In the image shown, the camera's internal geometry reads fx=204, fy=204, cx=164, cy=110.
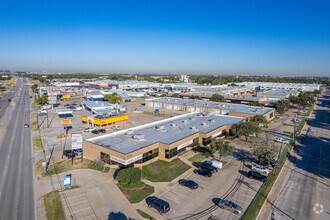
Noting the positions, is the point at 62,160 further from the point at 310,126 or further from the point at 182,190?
the point at 310,126

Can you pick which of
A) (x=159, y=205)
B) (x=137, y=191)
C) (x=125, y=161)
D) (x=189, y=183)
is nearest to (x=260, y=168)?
(x=189, y=183)

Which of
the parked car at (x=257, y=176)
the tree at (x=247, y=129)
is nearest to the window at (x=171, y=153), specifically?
the parked car at (x=257, y=176)

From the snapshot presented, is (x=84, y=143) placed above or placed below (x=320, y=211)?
above

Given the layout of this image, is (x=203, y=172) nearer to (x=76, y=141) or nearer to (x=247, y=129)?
(x=247, y=129)

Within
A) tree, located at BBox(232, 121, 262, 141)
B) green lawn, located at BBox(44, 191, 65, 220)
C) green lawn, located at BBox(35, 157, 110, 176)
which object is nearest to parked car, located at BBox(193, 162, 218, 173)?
green lawn, located at BBox(35, 157, 110, 176)

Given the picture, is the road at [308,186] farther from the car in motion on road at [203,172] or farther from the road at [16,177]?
the road at [16,177]

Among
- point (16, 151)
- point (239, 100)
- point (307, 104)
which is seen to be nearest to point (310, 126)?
point (307, 104)

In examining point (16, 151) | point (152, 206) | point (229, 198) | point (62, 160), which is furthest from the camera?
point (16, 151)
